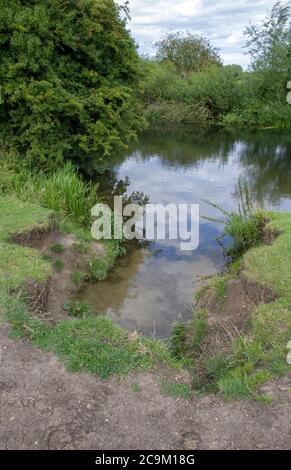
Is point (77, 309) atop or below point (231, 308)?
below

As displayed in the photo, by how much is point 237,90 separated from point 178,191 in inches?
596

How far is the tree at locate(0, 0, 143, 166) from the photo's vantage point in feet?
27.3

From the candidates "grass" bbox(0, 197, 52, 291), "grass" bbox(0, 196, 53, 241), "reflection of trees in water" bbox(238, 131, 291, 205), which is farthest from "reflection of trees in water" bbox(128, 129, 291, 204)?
"grass" bbox(0, 197, 52, 291)

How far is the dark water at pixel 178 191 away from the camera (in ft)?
20.1

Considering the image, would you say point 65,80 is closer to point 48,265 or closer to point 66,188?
point 66,188

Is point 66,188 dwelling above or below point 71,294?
above

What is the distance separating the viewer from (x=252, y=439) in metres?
3.18

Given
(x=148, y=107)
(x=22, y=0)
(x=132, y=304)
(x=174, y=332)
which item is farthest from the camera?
(x=148, y=107)

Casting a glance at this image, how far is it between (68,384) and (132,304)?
2.53m

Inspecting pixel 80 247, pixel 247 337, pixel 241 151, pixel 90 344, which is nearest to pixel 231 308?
pixel 247 337

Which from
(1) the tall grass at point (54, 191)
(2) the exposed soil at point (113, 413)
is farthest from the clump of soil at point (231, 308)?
(1) the tall grass at point (54, 191)

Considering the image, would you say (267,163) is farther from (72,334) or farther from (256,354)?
(72,334)

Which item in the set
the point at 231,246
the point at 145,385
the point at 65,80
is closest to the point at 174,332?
the point at 145,385

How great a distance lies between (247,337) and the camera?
441 centimetres
